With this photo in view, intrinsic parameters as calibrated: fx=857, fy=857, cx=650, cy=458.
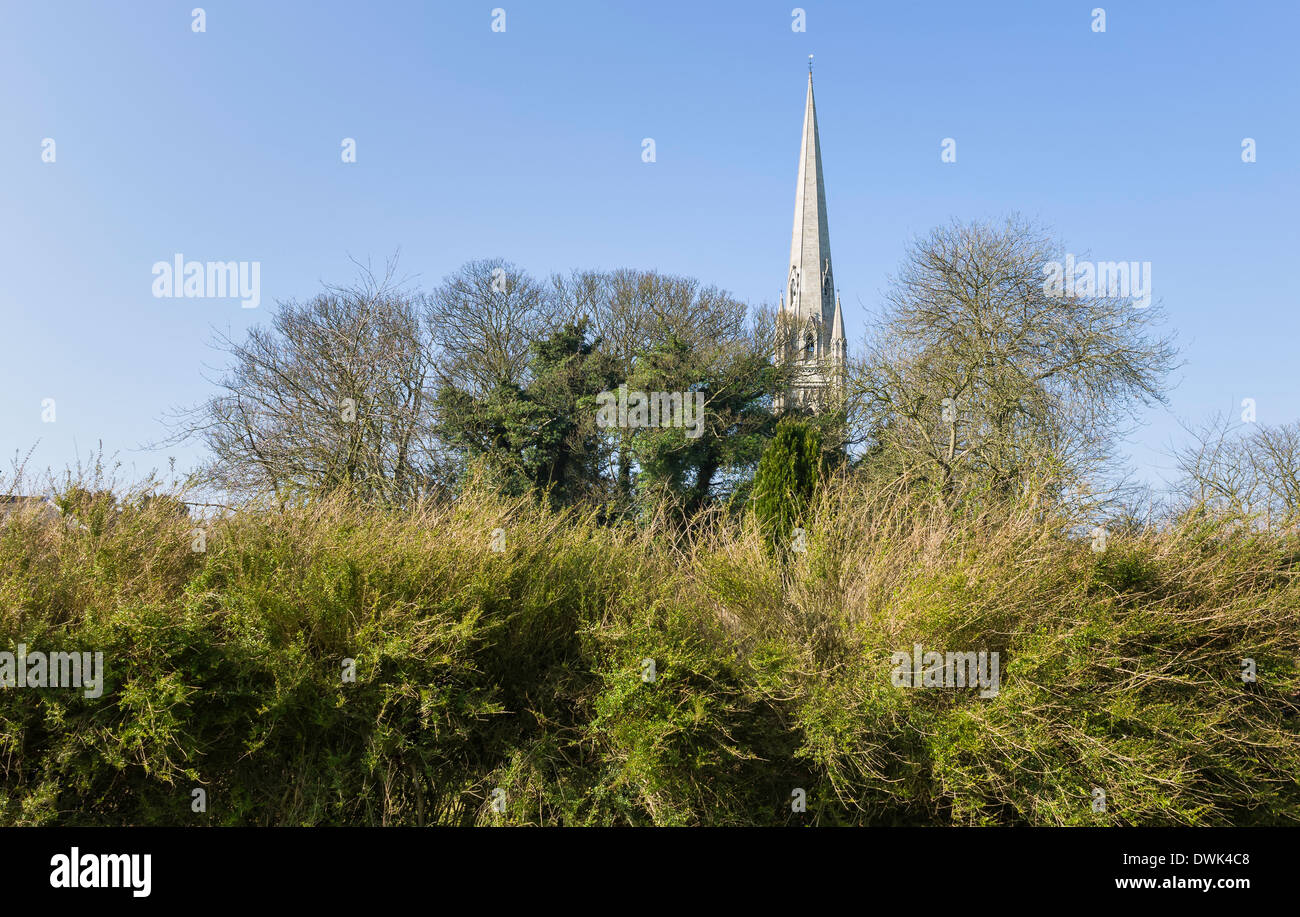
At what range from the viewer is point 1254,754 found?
5.61 m

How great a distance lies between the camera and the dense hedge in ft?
15.9

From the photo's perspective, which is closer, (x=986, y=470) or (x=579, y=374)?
(x=986, y=470)

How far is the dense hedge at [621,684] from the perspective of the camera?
484 centimetres

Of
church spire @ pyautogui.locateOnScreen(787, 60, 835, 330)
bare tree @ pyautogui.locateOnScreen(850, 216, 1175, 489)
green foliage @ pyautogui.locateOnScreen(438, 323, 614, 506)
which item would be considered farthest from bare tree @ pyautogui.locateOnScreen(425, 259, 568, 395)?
church spire @ pyautogui.locateOnScreen(787, 60, 835, 330)

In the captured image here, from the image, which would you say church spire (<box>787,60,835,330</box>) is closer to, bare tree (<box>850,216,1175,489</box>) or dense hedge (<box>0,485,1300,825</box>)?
bare tree (<box>850,216,1175,489</box>)

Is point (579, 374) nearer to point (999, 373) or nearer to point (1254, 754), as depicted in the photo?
point (999, 373)

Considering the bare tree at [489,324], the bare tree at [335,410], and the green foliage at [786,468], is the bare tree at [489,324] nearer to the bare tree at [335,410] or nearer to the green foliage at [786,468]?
the bare tree at [335,410]

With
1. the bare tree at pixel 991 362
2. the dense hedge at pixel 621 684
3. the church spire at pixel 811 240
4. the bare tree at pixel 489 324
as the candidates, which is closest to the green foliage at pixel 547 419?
the bare tree at pixel 489 324

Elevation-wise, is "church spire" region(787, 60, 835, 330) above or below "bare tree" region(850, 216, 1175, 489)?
above

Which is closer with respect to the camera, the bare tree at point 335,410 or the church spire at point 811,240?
the bare tree at point 335,410
